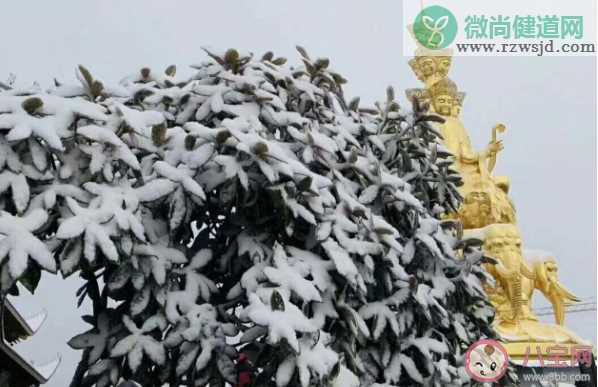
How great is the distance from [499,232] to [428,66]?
2760 millimetres

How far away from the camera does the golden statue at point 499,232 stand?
11195 millimetres

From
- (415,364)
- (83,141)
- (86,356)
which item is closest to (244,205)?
(83,141)

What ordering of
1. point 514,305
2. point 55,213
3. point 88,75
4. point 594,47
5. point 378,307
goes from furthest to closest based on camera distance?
point 514,305, point 594,47, point 378,307, point 88,75, point 55,213

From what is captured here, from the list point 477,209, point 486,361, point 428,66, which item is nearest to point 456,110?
point 428,66

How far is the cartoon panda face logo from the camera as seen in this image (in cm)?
459

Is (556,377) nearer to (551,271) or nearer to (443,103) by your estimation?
(551,271)

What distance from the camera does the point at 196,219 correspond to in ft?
12.6

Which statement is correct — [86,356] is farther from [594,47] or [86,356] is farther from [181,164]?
[594,47]

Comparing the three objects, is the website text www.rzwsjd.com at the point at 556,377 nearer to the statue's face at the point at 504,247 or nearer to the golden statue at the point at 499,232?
the golden statue at the point at 499,232

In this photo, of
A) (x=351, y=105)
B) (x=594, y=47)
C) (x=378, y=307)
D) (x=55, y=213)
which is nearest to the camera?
(x=55, y=213)

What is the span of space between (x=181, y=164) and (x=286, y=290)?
2.29 ft

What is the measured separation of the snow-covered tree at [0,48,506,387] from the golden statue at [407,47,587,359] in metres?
6.96

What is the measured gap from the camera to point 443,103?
12430mm

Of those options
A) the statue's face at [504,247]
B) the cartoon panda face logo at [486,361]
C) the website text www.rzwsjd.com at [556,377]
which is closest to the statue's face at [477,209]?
the statue's face at [504,247]
